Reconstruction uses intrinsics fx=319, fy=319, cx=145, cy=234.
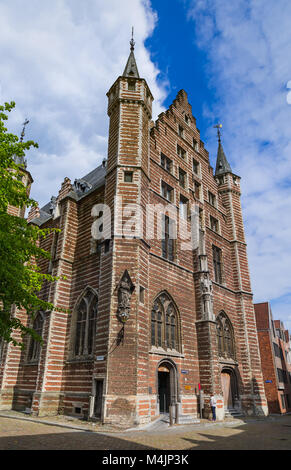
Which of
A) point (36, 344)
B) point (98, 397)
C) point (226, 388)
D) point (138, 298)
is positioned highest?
point (138, 298)

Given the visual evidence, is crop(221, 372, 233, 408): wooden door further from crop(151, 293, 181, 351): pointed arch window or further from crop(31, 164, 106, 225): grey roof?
crop(31, 164, 106, 225): grey roof

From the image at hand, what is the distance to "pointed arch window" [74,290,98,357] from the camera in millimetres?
16800

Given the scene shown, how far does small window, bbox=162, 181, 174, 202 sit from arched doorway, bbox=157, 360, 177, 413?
10.8 m

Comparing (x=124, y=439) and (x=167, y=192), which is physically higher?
(x=167, y=192)

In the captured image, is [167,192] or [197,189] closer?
[167,192]

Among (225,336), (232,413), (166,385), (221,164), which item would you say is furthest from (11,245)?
(221,164)

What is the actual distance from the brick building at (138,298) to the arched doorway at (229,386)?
101 mm

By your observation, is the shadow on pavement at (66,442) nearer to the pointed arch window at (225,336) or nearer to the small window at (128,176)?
the small window at (128,176)

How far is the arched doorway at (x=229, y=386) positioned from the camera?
2139cm

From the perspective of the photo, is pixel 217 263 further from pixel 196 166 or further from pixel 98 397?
pixel 98 397

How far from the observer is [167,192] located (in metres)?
22.7

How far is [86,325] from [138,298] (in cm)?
405
